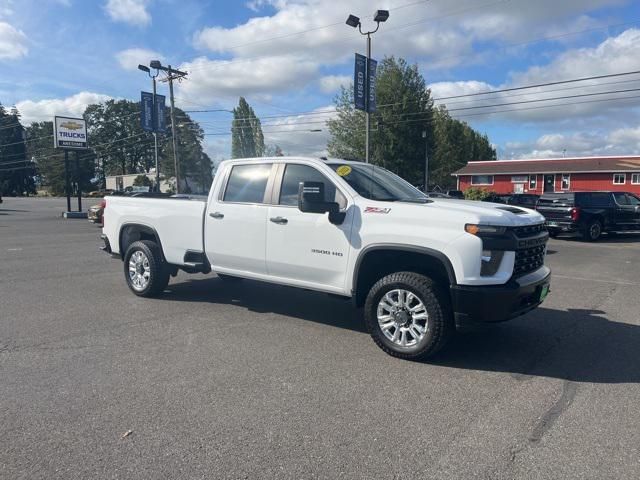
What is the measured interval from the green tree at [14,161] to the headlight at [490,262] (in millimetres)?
106888

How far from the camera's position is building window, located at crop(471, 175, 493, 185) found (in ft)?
188

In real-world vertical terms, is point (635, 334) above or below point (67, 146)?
below

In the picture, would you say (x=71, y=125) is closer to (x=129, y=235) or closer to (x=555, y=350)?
(x=129, y=235)

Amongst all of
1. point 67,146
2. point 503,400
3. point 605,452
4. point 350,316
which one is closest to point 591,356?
point 503,400

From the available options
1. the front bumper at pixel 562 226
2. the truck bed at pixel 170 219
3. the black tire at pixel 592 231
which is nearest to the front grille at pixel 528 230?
the truck bed at pixel 170 219

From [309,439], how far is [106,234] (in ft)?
19.8

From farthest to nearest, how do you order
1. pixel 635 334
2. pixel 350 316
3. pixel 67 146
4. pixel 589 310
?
1. pixel 67 146
2. pixel 589 310
3. pixel 350 316
4. pixel 635 334

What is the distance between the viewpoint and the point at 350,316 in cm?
661

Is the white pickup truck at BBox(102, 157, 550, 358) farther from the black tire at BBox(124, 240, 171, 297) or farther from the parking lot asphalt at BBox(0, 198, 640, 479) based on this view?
the parking lot asphalt at BBox(0, 198, 640, 479)

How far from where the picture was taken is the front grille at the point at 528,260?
4.77 metres

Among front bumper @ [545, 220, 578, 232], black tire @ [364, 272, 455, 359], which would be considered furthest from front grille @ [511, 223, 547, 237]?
front bumper @ [545, 220, 578, 232]

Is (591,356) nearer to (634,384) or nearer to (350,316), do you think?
(634,384)

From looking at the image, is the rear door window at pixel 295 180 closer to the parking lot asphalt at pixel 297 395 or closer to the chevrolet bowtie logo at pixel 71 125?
the parking lot asphalt at pixel 297 395

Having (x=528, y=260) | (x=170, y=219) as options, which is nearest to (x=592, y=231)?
(x=528, y=260)
